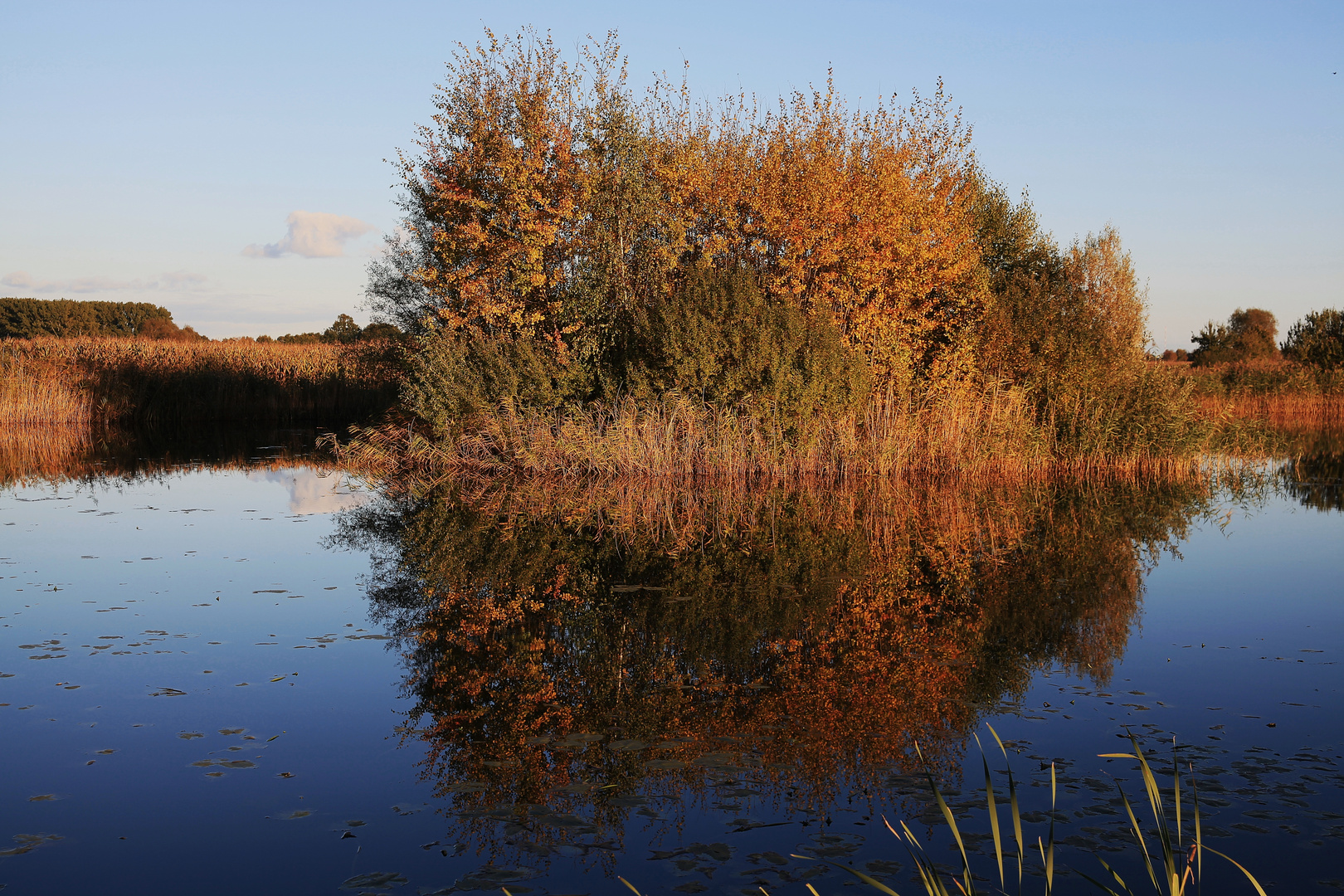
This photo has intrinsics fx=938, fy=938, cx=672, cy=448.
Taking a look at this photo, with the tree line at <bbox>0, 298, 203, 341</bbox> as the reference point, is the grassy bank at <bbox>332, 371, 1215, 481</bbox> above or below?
below

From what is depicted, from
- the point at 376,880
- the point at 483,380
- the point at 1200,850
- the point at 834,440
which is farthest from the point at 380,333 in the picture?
the point at 1200,850

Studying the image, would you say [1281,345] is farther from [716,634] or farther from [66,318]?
[66,318]

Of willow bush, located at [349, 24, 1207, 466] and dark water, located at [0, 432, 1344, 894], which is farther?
willow bush, located at [349, 24, 1207, 466]

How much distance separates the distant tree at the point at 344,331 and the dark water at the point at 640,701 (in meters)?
31.8

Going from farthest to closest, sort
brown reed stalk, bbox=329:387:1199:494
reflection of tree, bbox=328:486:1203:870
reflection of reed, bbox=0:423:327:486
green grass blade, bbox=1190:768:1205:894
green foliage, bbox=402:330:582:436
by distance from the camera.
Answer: green foliage, bbox=402:330:582:436, reflection of reed, bbox=0:423:327:486, brown reed stalk, bbox=329:387:1199:494, reflection of tree, bbox=328:486:1203:870, green grass blade, bbox=1190:768:1205:894

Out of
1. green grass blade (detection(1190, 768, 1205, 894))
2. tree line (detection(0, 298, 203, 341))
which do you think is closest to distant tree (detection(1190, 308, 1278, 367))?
green grass blade (detection(1190, 768, 1205, 894))

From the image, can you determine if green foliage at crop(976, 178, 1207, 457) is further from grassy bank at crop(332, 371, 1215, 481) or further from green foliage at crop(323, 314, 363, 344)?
green foliage at crop(323, 314, 363, 344)

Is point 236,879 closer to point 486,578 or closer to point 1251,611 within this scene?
point 486,578

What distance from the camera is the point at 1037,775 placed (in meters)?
5.88

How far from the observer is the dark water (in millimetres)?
4973

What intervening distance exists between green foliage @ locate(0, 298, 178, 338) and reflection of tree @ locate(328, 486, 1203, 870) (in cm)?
7990

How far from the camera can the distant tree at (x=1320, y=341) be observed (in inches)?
1751

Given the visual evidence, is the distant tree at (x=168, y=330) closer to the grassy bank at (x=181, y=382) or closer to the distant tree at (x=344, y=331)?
the distant tree at (x=344, y=331)

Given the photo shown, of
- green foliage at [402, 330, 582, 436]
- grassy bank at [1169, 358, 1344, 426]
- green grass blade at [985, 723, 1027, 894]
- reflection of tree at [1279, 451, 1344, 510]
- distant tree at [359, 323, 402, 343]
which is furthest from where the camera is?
grassy bank at [1169, 358, 1344, 426]
